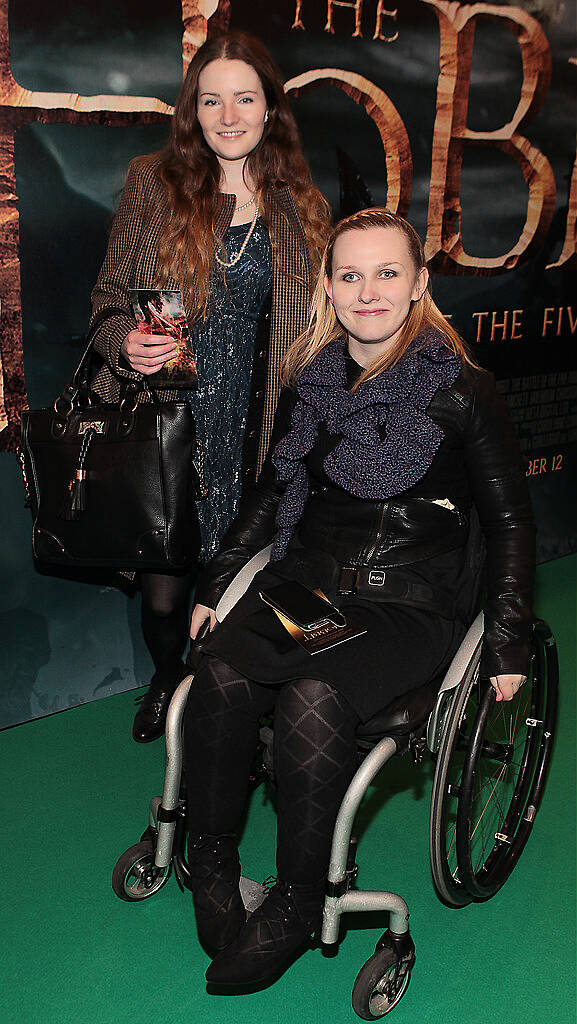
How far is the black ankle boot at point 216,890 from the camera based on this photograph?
183 cm

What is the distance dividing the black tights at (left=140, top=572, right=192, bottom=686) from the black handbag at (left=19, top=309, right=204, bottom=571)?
1.15 ft

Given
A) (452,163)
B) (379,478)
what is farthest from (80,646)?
(452,163)

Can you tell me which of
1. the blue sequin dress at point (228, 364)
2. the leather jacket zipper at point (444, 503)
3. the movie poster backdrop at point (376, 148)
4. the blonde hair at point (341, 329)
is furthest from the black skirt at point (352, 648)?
the movie poster backdrop at point (376, 148)

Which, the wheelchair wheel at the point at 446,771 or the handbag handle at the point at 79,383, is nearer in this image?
the wheelchair wheel at the point at 446,771

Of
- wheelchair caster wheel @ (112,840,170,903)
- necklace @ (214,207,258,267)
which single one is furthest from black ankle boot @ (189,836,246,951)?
necklace @ (214,207,258,267)

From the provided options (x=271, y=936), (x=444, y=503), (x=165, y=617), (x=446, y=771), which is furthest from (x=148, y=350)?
(x=271, y=936)

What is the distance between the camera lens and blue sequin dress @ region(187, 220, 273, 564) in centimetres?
248

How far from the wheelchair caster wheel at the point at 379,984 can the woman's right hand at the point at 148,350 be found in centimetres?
137

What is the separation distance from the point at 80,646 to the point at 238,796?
1.41m

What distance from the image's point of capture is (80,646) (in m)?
3.20

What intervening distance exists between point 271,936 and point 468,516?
0.96 meters

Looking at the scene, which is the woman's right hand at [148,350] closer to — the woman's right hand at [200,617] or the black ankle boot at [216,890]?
the woman's right hand at [200,617]

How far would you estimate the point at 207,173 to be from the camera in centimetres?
246

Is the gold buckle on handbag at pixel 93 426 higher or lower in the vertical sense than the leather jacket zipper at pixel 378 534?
higher
